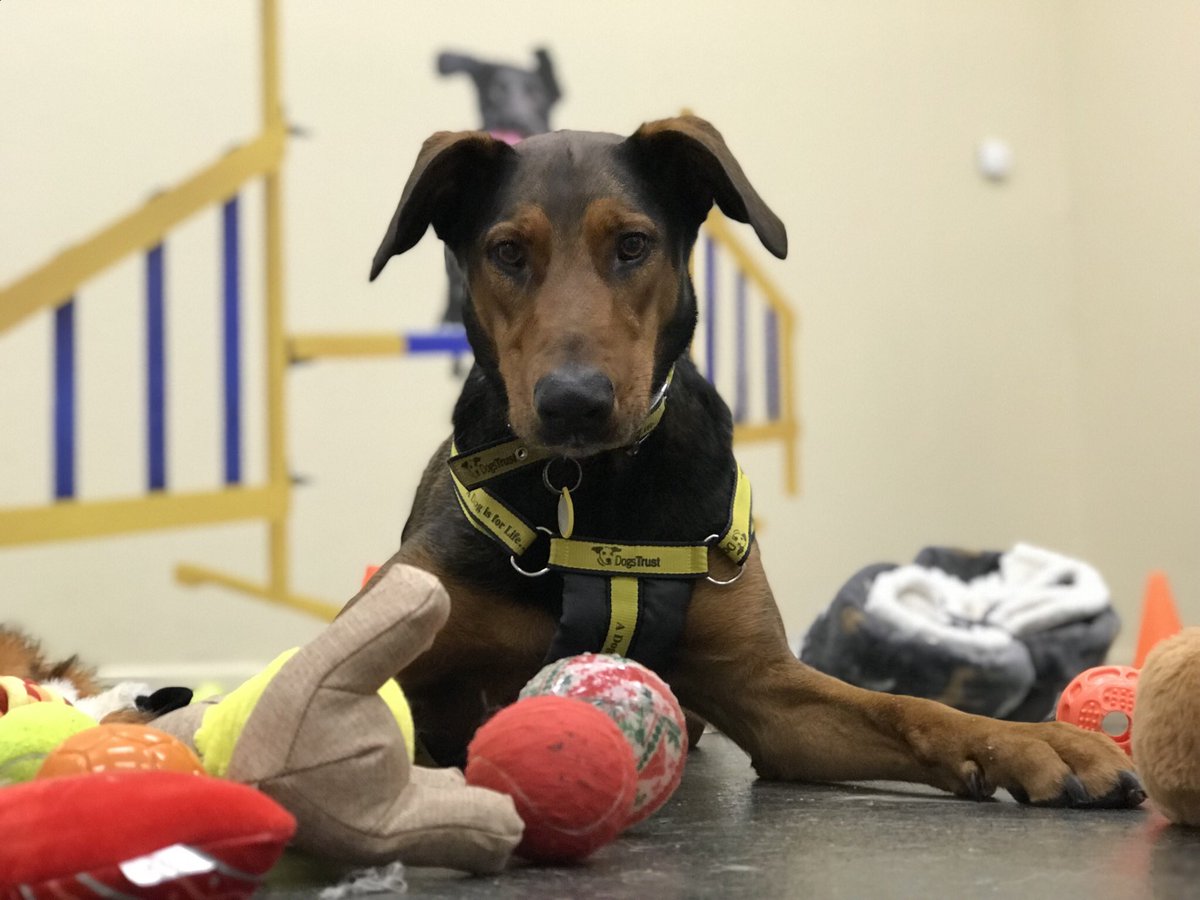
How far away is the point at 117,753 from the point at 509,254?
94 centimetres

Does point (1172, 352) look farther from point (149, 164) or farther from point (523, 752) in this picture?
point (523, 752)

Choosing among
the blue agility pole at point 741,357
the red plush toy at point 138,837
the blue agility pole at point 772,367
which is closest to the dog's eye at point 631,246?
the red plush toy at point 138,837

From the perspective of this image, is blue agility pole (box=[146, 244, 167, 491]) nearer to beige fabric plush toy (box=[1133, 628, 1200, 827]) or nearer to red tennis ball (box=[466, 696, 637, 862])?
red tennis ball (box=[466, 696, 637, 862])

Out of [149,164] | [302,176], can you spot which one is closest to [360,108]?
[302,176]

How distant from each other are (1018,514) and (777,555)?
1.36m

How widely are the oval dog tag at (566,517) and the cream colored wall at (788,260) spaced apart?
9.50ft

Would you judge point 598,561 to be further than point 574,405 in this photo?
Yes

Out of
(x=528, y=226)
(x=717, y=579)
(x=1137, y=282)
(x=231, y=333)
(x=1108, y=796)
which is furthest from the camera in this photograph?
(x=1137, y=282)

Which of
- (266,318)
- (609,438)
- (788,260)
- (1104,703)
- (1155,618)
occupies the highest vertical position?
(788,260)

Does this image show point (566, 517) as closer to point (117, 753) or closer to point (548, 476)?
point (548, 476)

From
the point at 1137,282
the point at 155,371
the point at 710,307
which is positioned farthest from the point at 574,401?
the point at 1137,282

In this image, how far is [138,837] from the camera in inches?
39.5

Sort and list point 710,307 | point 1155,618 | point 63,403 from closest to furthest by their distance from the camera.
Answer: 1. point 1155,618
2. point 63,403
3. point 710,307

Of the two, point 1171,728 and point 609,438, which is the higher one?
point 609,438
